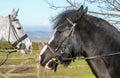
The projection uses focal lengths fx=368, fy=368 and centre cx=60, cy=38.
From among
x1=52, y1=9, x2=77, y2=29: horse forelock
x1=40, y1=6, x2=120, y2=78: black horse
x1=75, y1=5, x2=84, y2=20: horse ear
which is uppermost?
x1=75, y1=5, x2=84, y2=20: horse ear

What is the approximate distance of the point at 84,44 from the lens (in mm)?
5461

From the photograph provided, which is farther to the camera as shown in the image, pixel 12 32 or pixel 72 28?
pixel 12 32

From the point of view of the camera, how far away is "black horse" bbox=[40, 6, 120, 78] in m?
5.40

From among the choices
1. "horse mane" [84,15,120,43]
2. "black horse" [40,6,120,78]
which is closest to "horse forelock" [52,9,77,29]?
"black horse" [40,6,120,78]

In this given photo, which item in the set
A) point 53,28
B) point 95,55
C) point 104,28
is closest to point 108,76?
point 95,55

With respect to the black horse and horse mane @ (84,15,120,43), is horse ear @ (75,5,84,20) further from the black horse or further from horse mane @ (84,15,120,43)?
horse mane @ (84,15,120,43)

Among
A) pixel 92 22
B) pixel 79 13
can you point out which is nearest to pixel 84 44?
pixel 92 22

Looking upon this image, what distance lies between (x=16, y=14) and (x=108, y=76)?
5136 mm

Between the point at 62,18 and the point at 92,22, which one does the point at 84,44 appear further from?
the point at 62,18

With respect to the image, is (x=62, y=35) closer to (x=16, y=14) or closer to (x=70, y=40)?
(x=70, y=40)

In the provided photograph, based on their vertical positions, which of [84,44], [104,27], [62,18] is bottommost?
[84,44]

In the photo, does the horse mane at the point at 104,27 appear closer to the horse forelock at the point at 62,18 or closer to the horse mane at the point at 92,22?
the horse mane at the point at 92,22

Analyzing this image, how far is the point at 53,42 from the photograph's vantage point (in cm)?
543

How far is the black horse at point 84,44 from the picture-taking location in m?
5.40
